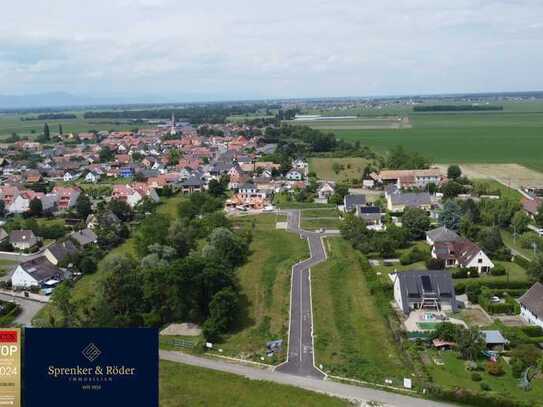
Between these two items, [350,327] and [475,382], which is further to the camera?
[350,327]

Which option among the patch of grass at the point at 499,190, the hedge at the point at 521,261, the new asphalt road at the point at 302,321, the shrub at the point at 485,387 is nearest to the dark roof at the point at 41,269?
the new asphalt road at the point at 302,321

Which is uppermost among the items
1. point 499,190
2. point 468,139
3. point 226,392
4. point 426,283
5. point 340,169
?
point 468,139

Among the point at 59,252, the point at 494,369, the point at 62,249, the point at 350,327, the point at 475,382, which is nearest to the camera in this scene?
the point at 475,382

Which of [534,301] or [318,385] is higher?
[534,301]

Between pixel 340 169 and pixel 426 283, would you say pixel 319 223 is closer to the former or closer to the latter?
pixel 426 283

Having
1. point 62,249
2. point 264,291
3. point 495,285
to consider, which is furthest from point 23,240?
point 495,285

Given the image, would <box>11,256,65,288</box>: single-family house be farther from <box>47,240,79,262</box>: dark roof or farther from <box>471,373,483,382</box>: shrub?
<box>471,373,483,382</box>: shrub

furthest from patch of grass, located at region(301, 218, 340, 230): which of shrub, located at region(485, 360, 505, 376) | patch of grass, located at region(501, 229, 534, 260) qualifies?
shrub, located at region(485, 360, 505, 376)
